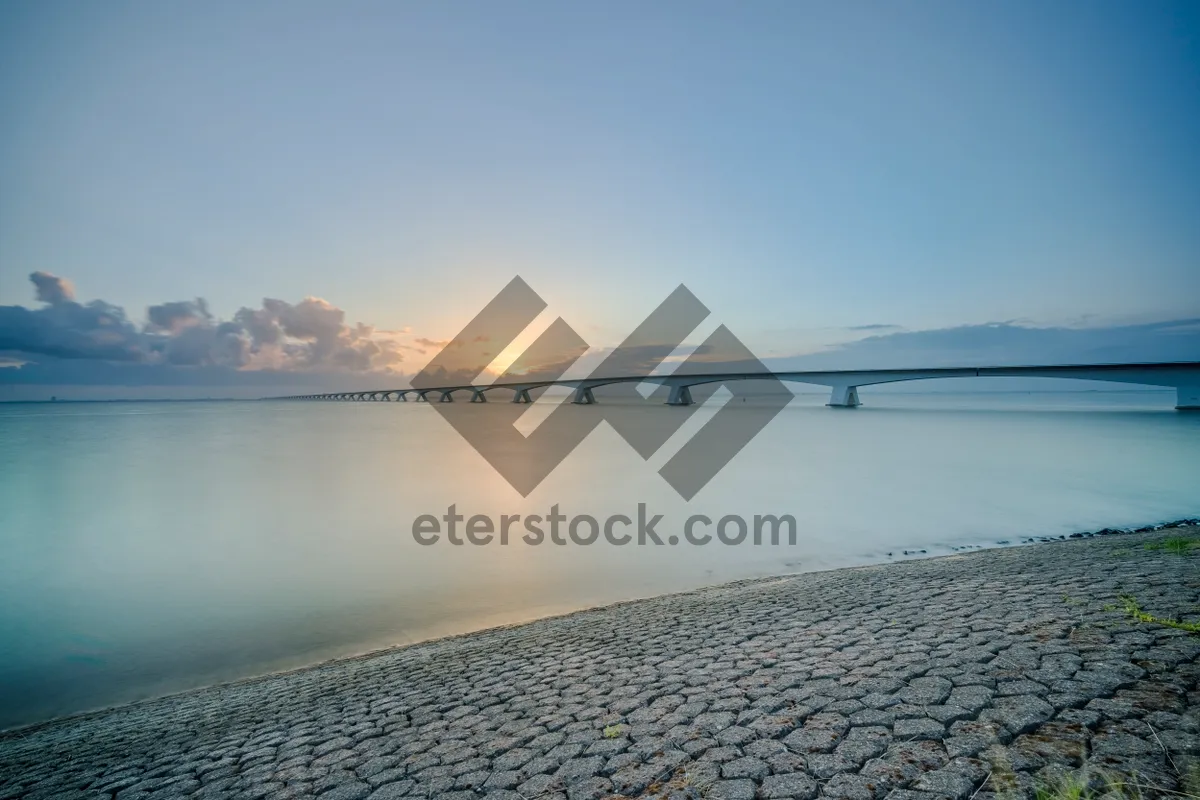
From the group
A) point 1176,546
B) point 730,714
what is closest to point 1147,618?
point 730,714

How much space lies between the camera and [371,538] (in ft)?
49.0

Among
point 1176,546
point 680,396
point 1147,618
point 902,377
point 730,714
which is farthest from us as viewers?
point 680,396

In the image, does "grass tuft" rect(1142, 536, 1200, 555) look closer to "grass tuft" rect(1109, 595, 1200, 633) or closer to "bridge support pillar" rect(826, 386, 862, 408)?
"grass tuft" rect(1109, 595, 1200, 633)

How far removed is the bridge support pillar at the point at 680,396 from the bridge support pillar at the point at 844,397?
25.3 m

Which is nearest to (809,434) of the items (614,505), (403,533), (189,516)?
(614,505)

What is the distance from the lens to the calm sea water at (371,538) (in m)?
8.52

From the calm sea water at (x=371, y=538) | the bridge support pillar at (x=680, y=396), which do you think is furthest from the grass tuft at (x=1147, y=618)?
the bridge support pillar at (x=680, y=396)

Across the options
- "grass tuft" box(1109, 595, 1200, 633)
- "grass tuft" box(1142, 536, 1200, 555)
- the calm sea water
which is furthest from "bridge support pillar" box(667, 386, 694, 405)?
"grass tuft" box(1109, 595, 1200, 633)

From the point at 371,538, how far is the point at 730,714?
43.5 feet

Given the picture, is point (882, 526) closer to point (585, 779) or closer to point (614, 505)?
point (614, 505)

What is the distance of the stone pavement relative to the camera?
3.12m

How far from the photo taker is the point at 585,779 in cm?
333

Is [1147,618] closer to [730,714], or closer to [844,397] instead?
[730,714]

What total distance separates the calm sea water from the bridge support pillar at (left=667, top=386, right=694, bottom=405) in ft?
214
